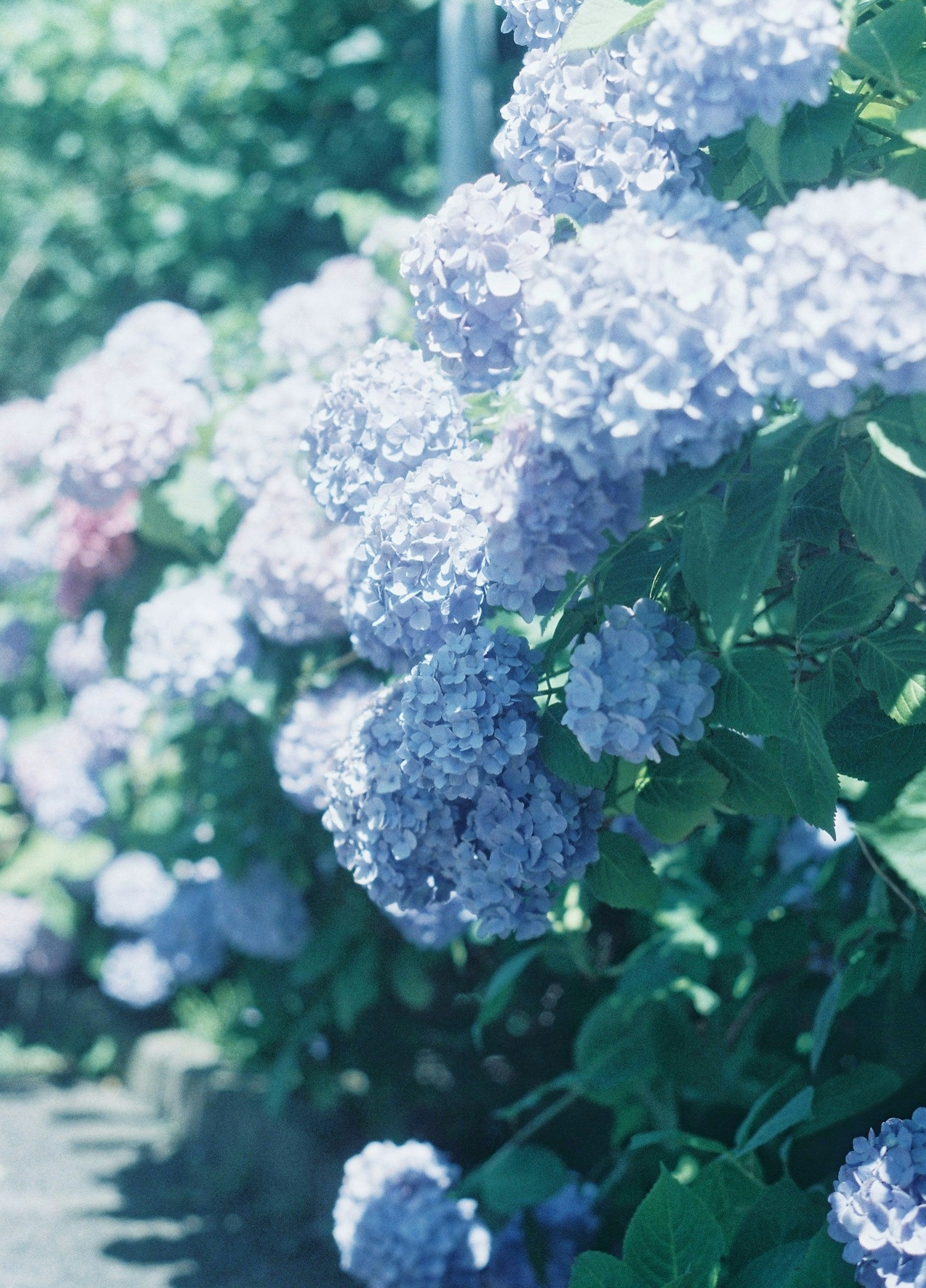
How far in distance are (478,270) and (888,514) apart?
409mm

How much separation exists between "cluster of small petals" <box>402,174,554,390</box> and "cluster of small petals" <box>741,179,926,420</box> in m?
0.29

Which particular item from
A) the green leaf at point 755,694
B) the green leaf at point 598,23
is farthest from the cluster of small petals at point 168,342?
the green leaf at point 755,694

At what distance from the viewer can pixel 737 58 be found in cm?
100

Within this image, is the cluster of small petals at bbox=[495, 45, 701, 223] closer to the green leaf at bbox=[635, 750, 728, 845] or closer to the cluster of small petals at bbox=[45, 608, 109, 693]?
the green leaf at bbox=[635, 750, 728, 845]

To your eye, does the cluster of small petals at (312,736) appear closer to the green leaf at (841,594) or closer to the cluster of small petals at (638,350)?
the green leaf at (841,594)

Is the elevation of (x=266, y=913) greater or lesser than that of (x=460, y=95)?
lesser

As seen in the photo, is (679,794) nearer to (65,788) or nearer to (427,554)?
(427,554)

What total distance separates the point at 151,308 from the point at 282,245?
166cm

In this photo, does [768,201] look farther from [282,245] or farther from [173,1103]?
[282,245]

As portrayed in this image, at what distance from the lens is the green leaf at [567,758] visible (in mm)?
1220

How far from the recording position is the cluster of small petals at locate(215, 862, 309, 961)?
2635 millimetres

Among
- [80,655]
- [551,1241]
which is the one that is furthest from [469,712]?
[80,655]

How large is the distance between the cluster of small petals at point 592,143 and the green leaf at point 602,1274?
0.99 metres

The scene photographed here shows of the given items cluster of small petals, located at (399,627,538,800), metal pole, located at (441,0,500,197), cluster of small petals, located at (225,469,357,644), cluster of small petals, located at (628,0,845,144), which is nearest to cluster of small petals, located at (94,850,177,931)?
cluster of small petals, located at (225,469,357,644)
